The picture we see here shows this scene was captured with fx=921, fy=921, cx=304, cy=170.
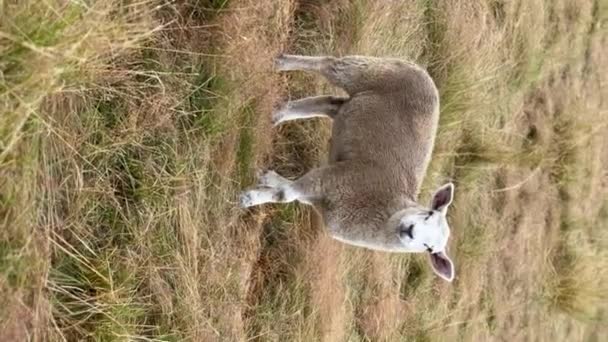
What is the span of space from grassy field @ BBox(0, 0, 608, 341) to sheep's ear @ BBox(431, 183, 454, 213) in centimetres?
96

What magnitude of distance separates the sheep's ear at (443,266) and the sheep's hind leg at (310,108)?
951 millimetres

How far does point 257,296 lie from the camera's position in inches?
185

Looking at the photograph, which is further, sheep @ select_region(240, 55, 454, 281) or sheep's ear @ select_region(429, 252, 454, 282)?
sheep @ select_region(240, 55, 454, 281)

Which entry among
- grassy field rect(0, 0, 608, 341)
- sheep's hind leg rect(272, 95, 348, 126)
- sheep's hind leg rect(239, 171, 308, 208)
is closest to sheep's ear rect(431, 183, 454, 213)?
sheep's hind leg rect(239, 171, 308, 208)

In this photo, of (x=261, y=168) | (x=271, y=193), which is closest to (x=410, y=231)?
(x=271, y=193)

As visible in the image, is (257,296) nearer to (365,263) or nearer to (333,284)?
(333,284)

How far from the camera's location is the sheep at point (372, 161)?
4156 millimetres

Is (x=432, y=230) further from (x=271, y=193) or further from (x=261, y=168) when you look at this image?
(x=261, y=168)

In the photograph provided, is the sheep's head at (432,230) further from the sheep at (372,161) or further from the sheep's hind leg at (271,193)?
the sheep's hind leg at (271,193)

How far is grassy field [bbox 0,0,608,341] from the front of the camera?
126 inches

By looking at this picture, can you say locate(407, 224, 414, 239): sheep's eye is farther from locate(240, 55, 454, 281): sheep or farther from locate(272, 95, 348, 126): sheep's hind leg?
locate(272, 95, 348, 126): sheep's hind leg

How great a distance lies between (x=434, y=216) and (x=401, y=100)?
0.69 m

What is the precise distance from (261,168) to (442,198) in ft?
3.21

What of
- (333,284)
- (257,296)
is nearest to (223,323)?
(257,296)
